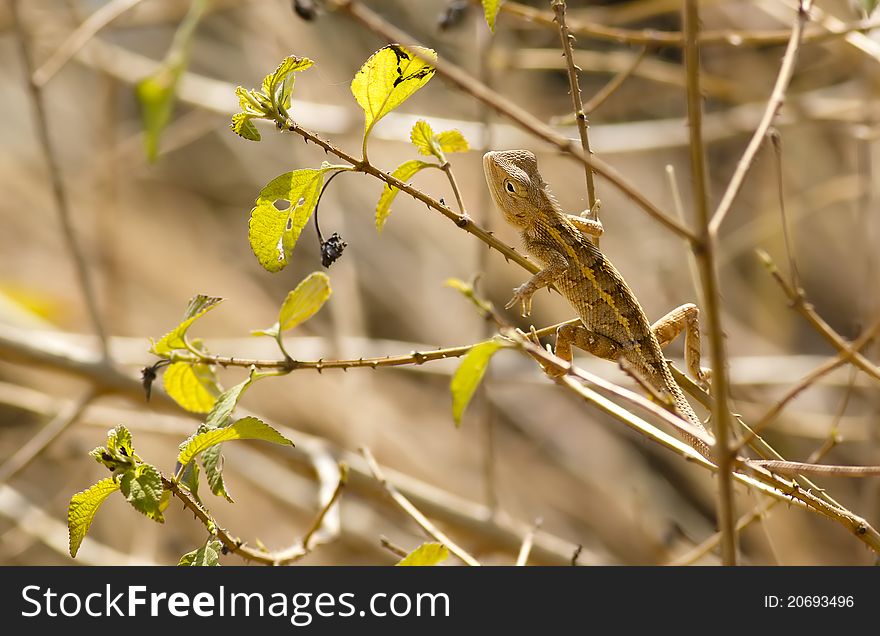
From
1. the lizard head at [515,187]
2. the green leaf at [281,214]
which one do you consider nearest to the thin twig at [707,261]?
the green leaf at [281,214]

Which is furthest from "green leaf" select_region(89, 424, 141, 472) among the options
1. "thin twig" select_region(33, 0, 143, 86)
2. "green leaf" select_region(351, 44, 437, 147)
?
"thin twig" select_region(33, 0, 143, 86)

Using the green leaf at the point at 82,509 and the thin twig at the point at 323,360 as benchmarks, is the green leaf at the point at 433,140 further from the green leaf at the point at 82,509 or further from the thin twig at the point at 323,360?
the green leaf at the point at 82,509

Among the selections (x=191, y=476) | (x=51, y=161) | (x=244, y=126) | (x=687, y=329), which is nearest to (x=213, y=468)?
(x=191, y=476)

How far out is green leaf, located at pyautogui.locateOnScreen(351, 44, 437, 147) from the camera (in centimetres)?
125

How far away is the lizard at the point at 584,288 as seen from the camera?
2.07 meters

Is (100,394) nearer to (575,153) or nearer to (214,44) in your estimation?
(575,153)

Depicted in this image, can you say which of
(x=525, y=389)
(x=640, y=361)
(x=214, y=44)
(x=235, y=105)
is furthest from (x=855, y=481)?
(x=214, y=44)

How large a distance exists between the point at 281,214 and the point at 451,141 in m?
0.35

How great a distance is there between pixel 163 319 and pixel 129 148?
6.82 feet

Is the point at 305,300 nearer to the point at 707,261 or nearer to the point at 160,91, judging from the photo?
the point at 160,91

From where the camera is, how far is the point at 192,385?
1.45m

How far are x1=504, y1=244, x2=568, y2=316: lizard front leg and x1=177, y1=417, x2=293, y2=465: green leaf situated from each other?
82cm

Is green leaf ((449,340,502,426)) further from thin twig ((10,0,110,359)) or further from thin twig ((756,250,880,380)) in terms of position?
thin twig ((10,0,110,359))
